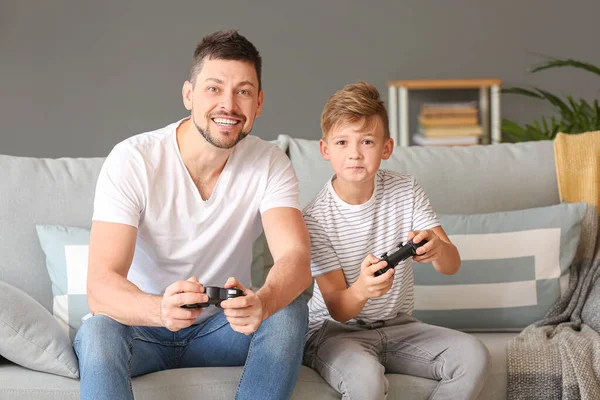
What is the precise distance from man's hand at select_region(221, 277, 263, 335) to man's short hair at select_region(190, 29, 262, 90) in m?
0.52

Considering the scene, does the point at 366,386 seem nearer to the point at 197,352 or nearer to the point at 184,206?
the point at 197,352

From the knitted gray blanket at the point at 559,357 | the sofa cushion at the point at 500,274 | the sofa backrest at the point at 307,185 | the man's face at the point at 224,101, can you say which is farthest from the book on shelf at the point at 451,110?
the man's face at the point at 224,101

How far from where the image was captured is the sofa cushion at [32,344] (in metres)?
1.61

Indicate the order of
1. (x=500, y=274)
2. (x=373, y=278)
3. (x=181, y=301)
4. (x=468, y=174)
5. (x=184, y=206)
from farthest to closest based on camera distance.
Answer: (x=468, y=174), (x=500, y=274), (x=184, y=206), (x=373, y=278), (x=181, y=301)

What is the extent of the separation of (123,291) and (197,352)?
265 millimetres

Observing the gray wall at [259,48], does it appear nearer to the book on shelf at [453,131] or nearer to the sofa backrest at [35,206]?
the book on shelf at [453,131]

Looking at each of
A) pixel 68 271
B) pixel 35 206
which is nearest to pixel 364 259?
pixel 68 271

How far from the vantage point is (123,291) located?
1.50 m

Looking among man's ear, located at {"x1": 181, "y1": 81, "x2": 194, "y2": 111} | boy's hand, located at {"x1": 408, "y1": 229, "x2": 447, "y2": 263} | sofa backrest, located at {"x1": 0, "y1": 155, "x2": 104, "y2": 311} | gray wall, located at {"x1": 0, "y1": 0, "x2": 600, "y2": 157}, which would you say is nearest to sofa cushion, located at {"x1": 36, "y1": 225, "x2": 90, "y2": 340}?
sofa backrest, located at {"x1": 0, "y1": 155, "x2": 104, "y2": 311}

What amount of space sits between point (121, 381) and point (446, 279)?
3.17ft

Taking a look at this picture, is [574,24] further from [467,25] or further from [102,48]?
[102,48]

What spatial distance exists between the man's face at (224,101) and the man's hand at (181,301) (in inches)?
16.0

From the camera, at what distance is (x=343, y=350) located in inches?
66.1

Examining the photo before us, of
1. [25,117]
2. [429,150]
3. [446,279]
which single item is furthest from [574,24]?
[25,117]
